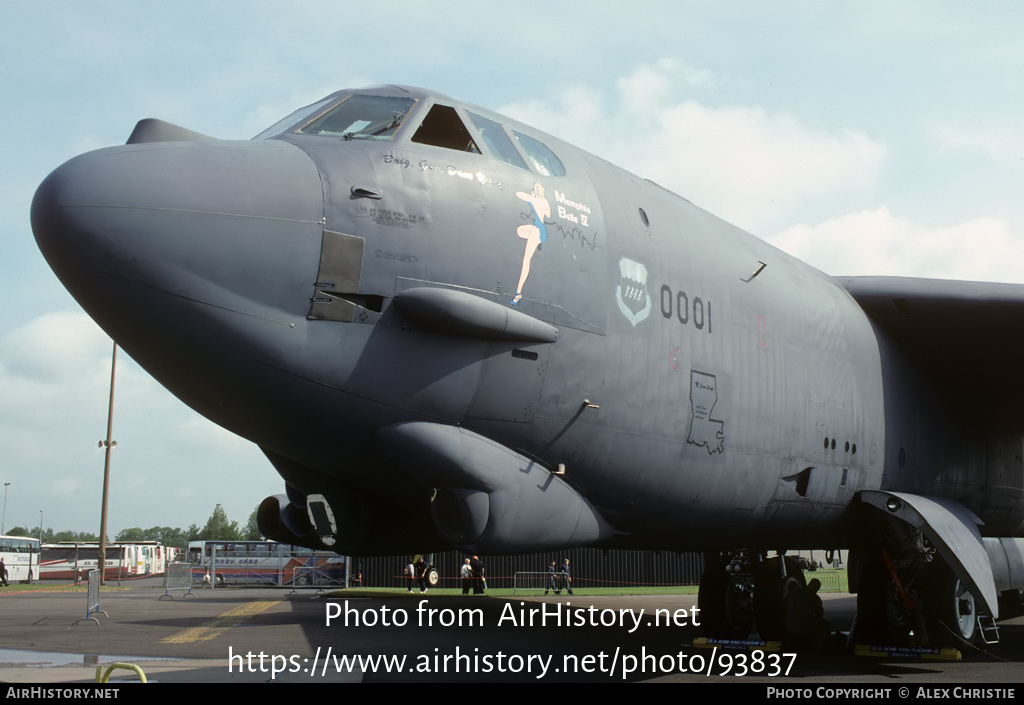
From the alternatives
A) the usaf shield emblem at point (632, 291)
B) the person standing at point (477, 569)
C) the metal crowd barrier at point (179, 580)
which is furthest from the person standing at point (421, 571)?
the usaf shield emblem at point (632, 291)

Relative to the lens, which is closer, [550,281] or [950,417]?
[550,281]

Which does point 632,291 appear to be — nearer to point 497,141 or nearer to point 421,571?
point 497,141

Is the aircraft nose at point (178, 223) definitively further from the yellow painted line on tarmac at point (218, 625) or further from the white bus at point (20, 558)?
the white bus at point (20, 558)

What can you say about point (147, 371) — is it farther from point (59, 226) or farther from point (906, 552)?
point (906, 552)

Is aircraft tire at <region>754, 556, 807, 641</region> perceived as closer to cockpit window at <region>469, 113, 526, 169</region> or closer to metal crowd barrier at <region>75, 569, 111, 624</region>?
cockpit window at <region>469, 113, 526, 169</region>

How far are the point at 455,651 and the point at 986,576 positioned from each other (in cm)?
616

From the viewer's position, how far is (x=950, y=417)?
11.1 metres

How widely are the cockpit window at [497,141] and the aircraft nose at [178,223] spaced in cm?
153

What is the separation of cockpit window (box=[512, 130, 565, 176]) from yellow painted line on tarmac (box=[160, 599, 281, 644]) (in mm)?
8897

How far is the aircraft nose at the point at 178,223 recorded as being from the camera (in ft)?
16.3

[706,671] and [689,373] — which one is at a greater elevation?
[689,373]

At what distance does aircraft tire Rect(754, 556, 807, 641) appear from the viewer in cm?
1098

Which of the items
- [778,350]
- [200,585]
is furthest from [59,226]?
[200,585]

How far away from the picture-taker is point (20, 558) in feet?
162
